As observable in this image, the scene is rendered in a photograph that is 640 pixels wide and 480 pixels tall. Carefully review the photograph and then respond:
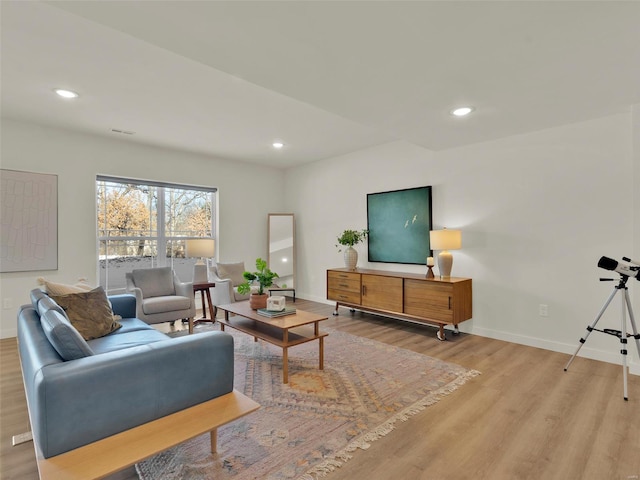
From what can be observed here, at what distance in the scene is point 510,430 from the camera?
81.9 inches

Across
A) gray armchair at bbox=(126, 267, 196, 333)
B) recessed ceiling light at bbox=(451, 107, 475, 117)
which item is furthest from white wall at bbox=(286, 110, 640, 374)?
gray armchair at bbox=(126, 267, 196, 333)

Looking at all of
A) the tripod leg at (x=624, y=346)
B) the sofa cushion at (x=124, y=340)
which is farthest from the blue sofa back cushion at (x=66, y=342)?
the tripod leg at (x=624, y=346)

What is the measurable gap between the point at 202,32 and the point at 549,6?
5.99 ft

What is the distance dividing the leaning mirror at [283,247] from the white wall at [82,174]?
73cm

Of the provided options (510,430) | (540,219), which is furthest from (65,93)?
(540,219)

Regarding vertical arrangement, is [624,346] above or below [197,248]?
below

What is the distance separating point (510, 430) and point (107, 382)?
2.31 meters

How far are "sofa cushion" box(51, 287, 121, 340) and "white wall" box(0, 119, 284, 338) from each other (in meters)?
1.99

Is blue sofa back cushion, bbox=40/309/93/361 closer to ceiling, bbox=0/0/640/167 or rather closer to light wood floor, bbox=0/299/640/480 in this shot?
light wood floor, bbox=0/299/640/480

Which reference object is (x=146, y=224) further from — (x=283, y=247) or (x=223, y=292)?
(x=283, y=247)

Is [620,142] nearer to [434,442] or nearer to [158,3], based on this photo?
[434,442]

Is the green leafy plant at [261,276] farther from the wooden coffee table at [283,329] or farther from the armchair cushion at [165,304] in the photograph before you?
the armchair cushion at [165,304]

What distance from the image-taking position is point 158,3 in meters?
1.59

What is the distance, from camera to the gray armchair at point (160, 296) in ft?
12.6
